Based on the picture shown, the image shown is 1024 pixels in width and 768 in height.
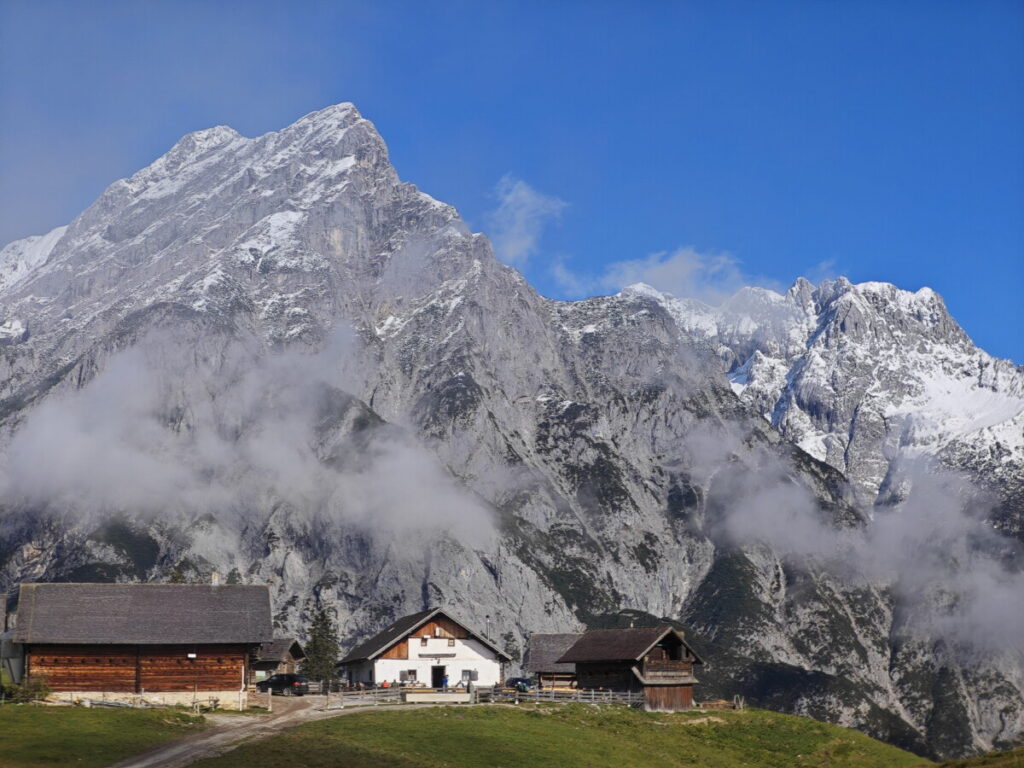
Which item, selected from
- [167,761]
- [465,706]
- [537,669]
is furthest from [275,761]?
[537,669]

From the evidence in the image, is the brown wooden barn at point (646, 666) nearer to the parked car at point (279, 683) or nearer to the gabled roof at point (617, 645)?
the gabled roof at point (617, 645)

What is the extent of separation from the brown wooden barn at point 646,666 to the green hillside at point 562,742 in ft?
30.1

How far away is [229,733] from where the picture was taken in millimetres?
75062

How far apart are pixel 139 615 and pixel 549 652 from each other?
47.3 metres

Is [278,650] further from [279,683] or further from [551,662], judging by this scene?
[551,662]

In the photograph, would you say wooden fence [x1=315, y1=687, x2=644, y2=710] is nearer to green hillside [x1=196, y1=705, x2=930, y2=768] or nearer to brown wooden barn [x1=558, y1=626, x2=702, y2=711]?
brown wooden barn [x1=558, y1=626, x2=702, y2=711]

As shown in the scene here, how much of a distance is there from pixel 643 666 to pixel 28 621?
4870 centimetres

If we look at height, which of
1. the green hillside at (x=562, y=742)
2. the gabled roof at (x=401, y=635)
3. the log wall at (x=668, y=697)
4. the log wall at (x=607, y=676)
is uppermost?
the gabled roof at (x=401, y=635)

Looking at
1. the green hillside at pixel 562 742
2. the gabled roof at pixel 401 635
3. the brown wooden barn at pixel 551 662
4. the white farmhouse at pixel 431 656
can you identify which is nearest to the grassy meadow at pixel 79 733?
the green hillside at pixel 562 742

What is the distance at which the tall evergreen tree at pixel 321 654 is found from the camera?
15105cm

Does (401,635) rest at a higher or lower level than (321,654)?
lower

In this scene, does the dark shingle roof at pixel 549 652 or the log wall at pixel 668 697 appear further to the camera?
the dark shingle roof at pixel 549 652

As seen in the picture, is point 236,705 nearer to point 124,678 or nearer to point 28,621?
point 124,678

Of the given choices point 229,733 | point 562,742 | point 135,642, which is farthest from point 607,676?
point 229,733
